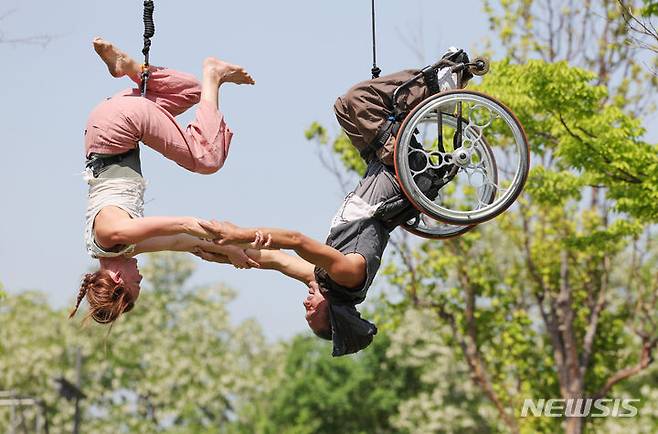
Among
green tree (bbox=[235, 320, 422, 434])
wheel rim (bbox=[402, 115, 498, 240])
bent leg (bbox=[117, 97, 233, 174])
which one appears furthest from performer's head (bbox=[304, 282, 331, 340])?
green tree (bbox=[235, 320, 422, 434])

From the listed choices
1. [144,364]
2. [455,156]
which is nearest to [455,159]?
[455,156]

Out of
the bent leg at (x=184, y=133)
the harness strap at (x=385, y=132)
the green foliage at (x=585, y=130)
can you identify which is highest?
the green foliage at (x=585, y=130)

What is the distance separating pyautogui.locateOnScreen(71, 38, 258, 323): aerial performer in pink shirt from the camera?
552 cm

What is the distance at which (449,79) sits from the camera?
599cm

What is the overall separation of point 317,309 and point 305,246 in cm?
74

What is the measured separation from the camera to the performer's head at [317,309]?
5973mm

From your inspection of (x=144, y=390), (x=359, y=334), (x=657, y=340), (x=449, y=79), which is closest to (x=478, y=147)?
(x=449, y=79)

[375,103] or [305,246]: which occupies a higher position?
[375,103]

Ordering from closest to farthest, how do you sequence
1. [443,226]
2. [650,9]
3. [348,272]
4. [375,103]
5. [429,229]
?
[348,272]
[375,103]
[429,229]
[443,226]
[650,9]

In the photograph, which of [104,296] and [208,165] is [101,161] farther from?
[104,296]

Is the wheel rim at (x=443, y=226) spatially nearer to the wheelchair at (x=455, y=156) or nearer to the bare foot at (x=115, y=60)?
the wheelchair at (x=455, y=156)

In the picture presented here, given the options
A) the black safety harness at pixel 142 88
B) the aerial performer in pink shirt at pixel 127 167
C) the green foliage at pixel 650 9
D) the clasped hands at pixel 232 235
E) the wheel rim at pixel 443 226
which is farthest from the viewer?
the green foliage at pixel 650 9

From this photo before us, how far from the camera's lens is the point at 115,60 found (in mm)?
5992


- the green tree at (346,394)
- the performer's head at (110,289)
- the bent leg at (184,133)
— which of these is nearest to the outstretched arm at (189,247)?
the performer's head at (110,289)
